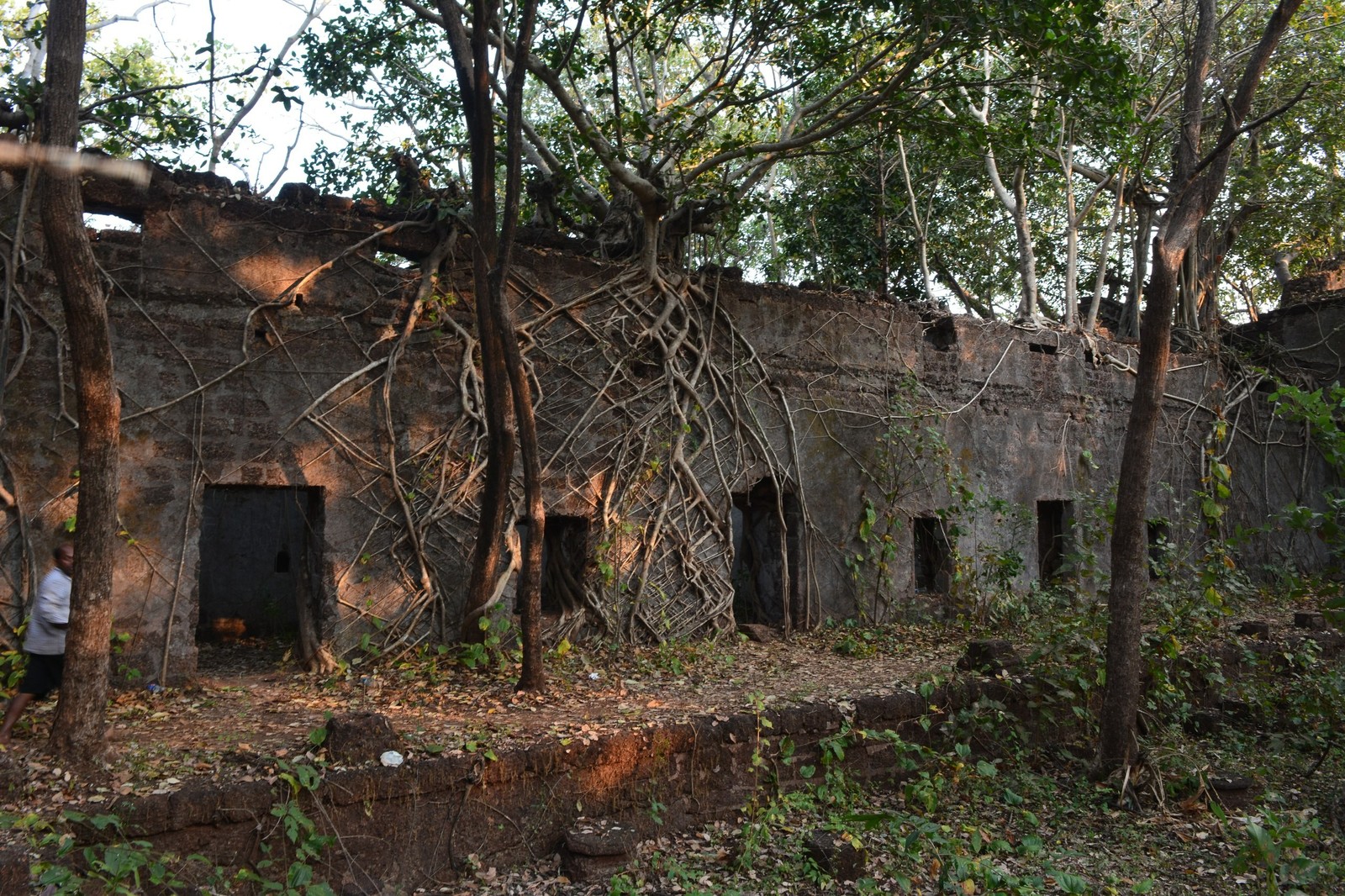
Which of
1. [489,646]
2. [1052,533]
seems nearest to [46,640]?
[489,646]

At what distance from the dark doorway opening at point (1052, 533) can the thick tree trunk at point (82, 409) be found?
905 centimetres

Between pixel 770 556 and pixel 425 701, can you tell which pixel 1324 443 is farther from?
pixel 425 701

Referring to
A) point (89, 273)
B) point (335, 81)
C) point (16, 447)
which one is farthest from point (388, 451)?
point (335, 81)

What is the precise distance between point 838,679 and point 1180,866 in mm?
2462

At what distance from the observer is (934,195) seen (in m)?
14.8

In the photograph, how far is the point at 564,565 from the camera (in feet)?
25.3

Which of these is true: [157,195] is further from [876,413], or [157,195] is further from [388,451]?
[876,413]

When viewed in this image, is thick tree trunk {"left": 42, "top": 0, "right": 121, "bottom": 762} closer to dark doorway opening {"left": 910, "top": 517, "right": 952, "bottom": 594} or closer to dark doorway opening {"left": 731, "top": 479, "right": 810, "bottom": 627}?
dark doorway opening {"left": 731, "top": 479, "right": 810, "bottom": 627}

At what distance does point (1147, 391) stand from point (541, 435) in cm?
419

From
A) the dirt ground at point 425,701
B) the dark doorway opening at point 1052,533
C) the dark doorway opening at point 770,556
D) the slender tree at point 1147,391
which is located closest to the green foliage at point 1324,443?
the slender tree at point 1147,391

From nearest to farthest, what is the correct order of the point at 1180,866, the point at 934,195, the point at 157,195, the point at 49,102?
the point at 49,102, the point at 1180,866, the point at 157,195, the point at 934,195

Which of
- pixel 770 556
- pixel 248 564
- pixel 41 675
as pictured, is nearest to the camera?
pixel 41 675

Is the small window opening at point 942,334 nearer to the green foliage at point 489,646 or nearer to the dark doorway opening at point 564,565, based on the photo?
the dark doorway opening at point 564,565

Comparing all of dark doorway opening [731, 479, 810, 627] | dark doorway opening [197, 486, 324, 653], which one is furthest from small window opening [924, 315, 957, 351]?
dark doorway opening [197, 486, 324, 653]
